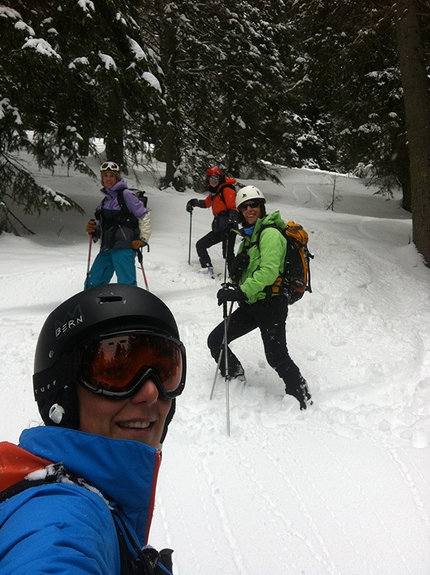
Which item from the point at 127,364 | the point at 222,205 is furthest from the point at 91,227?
the point at 127,364

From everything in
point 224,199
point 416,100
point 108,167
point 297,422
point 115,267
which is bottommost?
point 297,422

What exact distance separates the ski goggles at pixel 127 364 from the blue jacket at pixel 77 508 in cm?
26

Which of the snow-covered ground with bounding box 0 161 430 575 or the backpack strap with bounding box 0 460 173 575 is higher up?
the backpack strap with bounding box 0 460 173 575

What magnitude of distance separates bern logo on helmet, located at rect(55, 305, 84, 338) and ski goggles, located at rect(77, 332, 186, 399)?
9 cm

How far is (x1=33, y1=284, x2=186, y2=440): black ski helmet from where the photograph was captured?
4.89 feet

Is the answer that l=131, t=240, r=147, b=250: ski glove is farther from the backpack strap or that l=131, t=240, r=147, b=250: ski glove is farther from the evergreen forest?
the backpack strap

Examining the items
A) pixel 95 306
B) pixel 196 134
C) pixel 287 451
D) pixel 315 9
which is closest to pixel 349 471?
pixel 287 451

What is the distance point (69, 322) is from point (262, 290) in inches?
116

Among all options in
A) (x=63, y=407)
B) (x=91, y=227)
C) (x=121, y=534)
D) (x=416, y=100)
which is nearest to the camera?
(x=121, y=534)

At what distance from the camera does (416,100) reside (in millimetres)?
8727

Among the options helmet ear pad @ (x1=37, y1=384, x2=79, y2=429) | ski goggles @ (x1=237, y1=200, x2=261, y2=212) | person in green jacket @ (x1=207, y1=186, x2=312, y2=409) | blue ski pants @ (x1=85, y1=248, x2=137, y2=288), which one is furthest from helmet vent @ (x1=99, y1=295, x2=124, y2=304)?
blue ski pants @ (x1=85, y1=248, x2=137, y2=288)

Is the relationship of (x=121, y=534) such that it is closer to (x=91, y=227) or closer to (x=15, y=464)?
(x=15, y=464)

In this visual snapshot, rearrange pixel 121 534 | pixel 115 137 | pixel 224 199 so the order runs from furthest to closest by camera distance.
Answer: pixel 115 137, pixel 224 199, pixel 121 534

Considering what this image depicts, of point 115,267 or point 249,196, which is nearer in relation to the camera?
point 249,196
